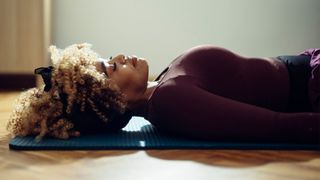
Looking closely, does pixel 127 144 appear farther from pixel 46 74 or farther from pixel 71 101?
pixel 46 74

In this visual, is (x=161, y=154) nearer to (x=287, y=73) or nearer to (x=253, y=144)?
(x=253, y=144)

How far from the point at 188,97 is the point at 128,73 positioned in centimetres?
21

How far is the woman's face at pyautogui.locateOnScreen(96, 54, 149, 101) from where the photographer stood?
1.37 meters

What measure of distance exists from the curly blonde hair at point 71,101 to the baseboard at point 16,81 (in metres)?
1.76

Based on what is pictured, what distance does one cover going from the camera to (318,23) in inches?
124

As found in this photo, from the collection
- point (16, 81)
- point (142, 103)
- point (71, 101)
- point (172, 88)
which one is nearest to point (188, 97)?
point (172, 88)

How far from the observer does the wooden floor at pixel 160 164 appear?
3.31ft

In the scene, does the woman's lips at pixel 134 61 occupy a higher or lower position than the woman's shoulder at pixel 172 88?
higher

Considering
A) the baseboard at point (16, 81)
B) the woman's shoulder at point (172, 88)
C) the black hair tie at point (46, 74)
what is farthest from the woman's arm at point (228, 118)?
the baseboard at point (16, 81)

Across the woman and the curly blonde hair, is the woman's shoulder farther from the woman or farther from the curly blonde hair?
the curly blonde hair

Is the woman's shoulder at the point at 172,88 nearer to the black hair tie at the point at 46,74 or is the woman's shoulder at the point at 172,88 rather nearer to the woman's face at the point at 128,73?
the woman's face at the point at 128,73

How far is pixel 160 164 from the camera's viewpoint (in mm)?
1105

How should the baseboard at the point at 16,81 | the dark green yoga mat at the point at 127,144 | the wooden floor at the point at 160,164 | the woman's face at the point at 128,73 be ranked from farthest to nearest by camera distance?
the baseboard at the point at 16,81 → the woman's face at the point at 128,73 → the dark green yoga mat at the point at 127,144 → the wooden floor at the point at 160,164

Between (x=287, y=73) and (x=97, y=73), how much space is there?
23.6 inches
